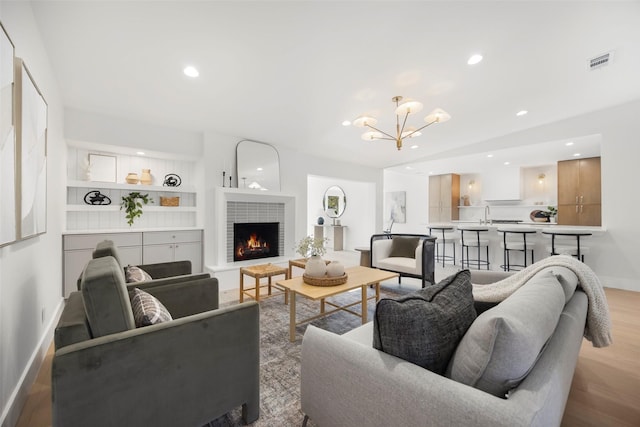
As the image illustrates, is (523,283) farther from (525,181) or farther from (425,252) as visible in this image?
(525,181)

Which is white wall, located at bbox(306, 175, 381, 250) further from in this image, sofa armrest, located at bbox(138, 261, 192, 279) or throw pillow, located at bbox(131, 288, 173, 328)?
throw pillow, located at bbox(131, 288, 173, 328)

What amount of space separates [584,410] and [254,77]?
12.5ft

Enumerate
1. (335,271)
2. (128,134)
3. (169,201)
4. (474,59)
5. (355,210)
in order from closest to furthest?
(335,271), (474,59), (128,134), (169,201), (355,210)

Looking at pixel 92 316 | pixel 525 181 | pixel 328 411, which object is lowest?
pixel 328 411

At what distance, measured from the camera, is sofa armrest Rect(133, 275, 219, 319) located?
1.96 meters

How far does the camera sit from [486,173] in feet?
24.1

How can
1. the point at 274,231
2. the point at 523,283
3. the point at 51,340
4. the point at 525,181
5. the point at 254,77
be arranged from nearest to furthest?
the point at 523,283
the point at 51,340
the point at 254,77
the point at 274,231
the point at 525,181

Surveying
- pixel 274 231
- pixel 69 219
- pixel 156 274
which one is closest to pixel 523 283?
pixel 156 274

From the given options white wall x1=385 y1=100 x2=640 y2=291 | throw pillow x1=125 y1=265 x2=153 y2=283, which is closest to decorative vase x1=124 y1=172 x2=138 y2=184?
throw pillow x1=125 y1=265 x2=153 y2=283

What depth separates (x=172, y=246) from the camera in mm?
3996

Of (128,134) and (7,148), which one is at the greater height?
(128,134)

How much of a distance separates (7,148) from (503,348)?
236cm

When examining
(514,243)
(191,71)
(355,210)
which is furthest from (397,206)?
(191,71)

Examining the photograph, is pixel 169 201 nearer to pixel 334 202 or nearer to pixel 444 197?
pixel 334 202
